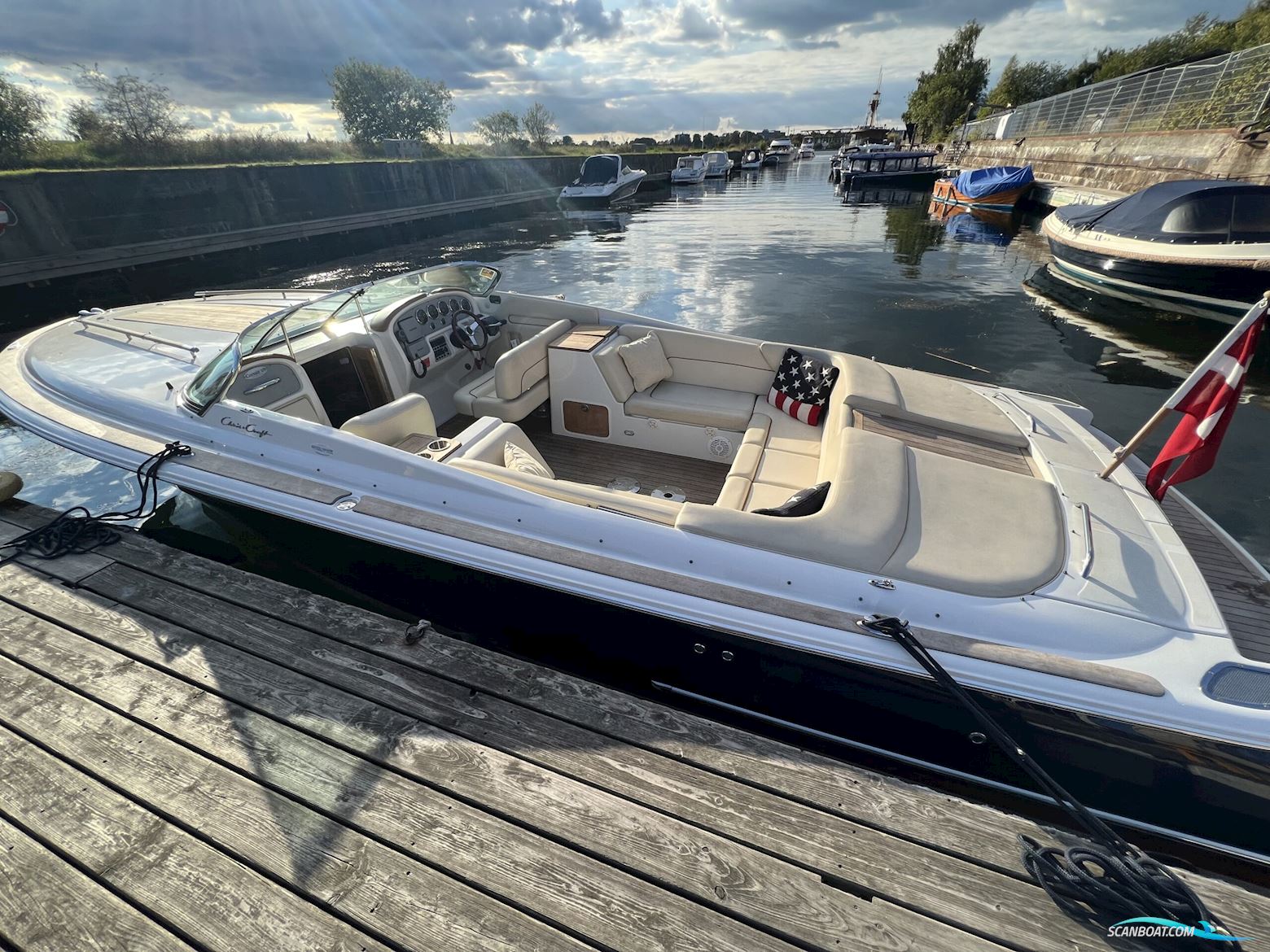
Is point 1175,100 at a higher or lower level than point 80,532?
higher

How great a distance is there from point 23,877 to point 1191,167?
2658 centimetres

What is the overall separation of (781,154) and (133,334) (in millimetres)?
83693

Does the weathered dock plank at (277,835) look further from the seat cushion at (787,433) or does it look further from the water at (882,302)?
the water at (882,302)

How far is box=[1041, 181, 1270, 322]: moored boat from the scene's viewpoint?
1015cm

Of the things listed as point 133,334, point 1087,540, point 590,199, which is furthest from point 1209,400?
point 590,199

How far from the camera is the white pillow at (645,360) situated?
5008mm

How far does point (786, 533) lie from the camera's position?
2.79 meters

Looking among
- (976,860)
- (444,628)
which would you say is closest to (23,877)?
(444,628)

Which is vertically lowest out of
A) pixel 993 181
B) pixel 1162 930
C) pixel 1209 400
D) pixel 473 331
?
pixel 993 181

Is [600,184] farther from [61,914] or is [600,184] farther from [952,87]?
[952,87]

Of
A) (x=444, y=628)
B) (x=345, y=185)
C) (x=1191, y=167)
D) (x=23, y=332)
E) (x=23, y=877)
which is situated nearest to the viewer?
(x=23, y=877)

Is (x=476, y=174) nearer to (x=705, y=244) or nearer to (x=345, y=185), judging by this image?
(x=345, y=185)

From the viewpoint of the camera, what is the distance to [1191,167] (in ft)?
54.7

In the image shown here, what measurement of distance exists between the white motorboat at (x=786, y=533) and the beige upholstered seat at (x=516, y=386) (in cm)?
3
